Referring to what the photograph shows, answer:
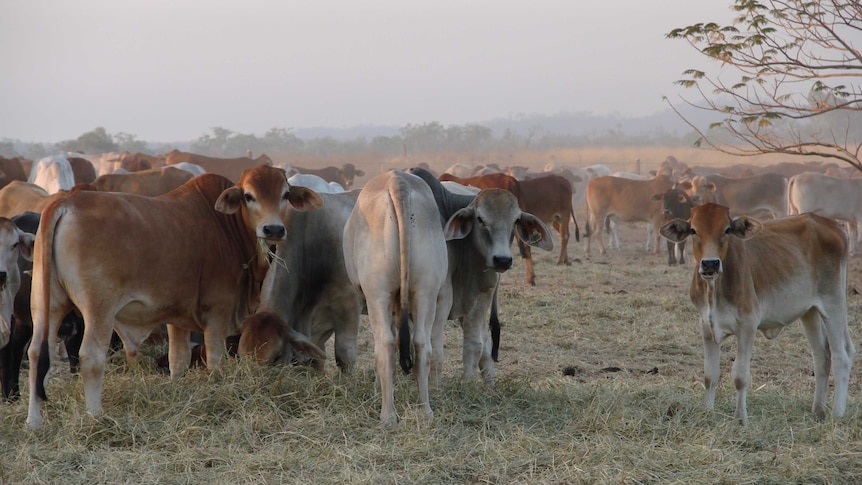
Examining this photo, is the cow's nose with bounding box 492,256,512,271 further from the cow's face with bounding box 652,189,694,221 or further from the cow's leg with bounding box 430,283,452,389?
the cow's face with bounding box 652,189,694,221

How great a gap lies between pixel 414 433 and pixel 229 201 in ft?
6.91

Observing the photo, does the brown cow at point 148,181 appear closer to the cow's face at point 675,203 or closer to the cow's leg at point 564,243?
the cow's leg at point 564,243

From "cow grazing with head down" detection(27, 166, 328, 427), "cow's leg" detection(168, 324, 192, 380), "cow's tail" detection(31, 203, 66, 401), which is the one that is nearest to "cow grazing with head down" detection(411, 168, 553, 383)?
"cow grazing with head down" detection(27, 166, 328, 427)

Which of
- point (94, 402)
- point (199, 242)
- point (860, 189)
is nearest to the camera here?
point (94, 402)

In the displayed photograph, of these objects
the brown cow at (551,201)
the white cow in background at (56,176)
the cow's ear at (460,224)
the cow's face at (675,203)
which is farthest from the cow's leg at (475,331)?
the cow's face at (675,203)

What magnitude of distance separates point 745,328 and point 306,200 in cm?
311

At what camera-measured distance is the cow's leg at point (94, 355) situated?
18.5 feet

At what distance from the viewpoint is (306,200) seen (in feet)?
21.8

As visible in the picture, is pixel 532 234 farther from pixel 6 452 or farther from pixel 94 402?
pixel 6 452

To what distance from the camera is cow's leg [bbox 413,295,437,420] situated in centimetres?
565

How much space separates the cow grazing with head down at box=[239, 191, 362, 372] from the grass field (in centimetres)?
39

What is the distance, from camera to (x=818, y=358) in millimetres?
6965

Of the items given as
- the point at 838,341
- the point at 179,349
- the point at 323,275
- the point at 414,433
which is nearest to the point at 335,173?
the point at 323,275

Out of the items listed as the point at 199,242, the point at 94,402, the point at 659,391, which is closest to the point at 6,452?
the point at 94,402
